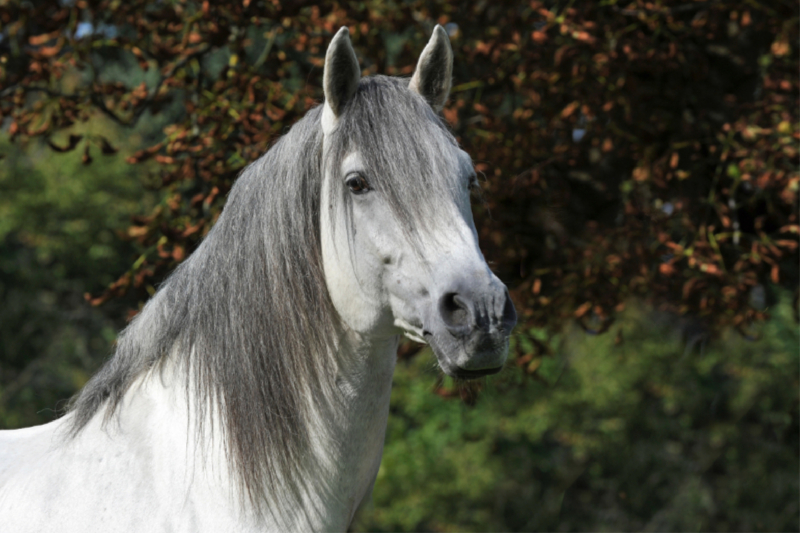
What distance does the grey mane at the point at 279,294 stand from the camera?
190 centimetres

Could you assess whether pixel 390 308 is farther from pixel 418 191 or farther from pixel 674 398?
pixel 674 398

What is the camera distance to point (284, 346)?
1.94m

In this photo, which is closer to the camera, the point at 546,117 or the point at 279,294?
the point at 279,294

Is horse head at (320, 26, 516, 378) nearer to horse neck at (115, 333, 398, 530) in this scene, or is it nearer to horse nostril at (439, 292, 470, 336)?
horse nostril at (439, 292, 470, 336)

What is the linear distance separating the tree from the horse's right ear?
1.64m

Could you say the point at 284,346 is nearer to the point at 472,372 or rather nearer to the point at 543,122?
the point at 472,372

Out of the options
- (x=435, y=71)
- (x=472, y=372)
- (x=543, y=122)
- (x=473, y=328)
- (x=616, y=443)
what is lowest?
(x=616, y=443)

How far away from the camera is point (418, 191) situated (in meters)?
1.81

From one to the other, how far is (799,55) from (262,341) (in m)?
4.07

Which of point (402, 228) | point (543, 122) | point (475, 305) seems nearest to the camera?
point (475, 305)

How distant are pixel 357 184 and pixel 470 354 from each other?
0.53 meters

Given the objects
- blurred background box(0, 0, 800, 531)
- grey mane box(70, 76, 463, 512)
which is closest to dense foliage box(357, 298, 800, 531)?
blurred background box(0, 0, 800, 531)

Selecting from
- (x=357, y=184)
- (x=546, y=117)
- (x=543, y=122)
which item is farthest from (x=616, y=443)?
(x=357, y=184)

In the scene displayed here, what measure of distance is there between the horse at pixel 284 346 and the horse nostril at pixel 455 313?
8 cm
